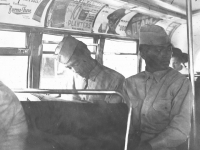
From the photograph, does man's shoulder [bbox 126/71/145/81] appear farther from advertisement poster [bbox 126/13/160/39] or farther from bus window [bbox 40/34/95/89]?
bus window [bbox 40/34/95/89]

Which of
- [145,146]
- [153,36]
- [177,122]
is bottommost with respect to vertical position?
[145,146]

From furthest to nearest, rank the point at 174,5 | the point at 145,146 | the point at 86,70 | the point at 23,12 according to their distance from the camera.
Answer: the point at 174,5
the point at 145,146
the point at 86,70
the point at 23,12

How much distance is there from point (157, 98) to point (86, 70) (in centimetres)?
45

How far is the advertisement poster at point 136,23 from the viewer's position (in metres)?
1.27

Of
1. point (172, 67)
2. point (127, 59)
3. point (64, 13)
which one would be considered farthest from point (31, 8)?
point (172, 67)

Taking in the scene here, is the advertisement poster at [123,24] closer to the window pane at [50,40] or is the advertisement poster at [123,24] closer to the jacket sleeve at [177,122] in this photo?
the window pane at [50,40]

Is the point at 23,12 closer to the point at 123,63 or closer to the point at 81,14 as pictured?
the point at 81,14

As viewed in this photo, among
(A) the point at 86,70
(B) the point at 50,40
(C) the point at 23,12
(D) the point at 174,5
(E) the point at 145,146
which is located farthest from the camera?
(D) the point at 174,5

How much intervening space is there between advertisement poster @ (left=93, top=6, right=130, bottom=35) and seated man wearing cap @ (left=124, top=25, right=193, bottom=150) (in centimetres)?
17

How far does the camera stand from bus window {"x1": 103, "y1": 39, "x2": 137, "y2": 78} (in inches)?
47.1

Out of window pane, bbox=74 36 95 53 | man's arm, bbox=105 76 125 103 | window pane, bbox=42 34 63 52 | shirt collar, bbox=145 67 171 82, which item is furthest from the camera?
shirt collar, bbox=145 67 171 82

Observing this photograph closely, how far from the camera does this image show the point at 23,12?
946 millimetres

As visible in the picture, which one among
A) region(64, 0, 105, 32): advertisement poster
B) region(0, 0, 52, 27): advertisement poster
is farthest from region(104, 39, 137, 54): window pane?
region(0, 0, 52, 27): advertisement poster

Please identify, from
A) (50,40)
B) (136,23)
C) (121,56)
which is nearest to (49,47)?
(50,40)
